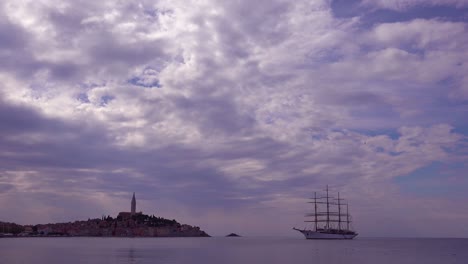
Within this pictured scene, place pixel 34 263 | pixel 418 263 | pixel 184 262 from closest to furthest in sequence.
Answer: pixel 34 263 → pixel 184 262 → pixel 418 263

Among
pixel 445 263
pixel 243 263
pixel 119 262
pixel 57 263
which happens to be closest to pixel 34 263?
pixel 57 263

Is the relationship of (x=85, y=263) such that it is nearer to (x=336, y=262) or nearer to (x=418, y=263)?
(x=336, y=262)

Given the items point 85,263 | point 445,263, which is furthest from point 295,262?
point 85,263

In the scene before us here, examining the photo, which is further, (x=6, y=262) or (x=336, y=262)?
(x=336, y=262)

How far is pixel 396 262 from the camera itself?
77000 millimetres

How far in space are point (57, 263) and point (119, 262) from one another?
8648mm

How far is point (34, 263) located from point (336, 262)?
147 ft

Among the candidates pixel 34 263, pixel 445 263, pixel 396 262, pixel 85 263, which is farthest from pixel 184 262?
pixel 445 263

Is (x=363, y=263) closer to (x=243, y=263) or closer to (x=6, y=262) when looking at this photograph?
(x=243, y=263)

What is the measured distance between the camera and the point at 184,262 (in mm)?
70812

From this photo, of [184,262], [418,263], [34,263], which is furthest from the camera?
[418,263]

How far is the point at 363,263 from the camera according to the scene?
238ft

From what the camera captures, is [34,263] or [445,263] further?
[445,263]

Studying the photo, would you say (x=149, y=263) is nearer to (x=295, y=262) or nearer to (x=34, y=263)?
(x=34, y=263)
